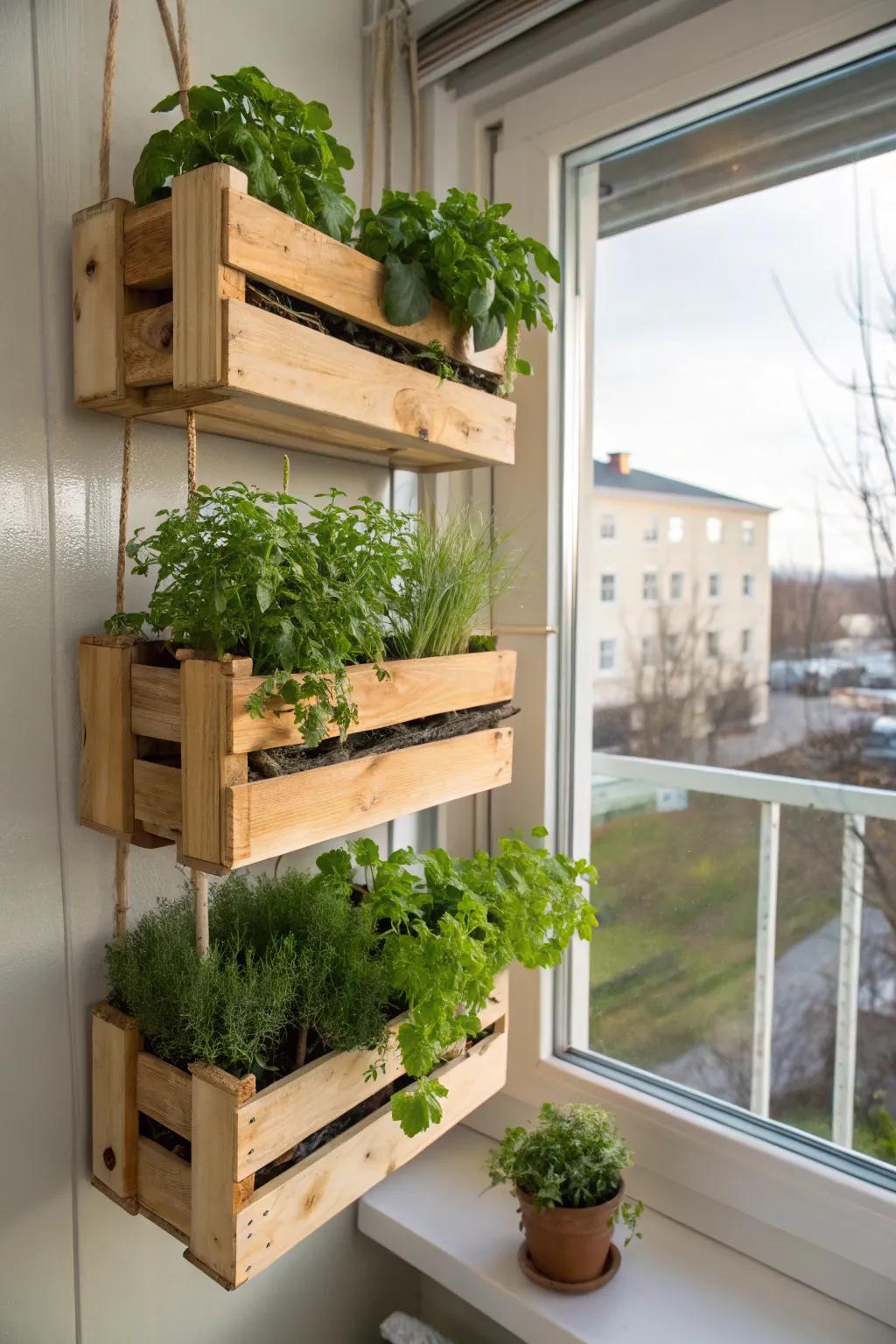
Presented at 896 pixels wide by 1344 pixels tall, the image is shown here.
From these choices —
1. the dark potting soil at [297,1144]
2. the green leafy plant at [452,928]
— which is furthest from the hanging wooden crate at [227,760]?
the dark potting soil at [297,1144]

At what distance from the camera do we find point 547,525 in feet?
4.58

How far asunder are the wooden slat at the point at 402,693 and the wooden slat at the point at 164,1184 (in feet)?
1.56

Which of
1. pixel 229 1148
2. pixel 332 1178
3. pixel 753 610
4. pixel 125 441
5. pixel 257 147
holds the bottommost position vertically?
pixel 332 1178

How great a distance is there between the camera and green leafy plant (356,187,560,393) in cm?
101

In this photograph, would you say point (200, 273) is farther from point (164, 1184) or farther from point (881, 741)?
point (881, 741)

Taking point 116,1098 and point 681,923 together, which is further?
point 681,923

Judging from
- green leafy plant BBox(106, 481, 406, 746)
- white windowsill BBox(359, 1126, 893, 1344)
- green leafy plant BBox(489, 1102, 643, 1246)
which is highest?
green leafy plant BBox(106, 481, 406, 746)

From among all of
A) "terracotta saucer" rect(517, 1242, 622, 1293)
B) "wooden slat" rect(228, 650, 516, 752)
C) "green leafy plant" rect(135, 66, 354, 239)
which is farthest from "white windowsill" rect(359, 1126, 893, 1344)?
"green leafy plant" rect(135, 66, 354, 239)

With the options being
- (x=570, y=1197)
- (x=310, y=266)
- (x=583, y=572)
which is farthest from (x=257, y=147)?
(x=570, y=1197)

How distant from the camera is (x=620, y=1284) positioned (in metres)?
1.21

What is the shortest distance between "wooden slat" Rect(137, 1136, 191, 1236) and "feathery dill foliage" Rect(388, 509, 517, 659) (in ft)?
2.00

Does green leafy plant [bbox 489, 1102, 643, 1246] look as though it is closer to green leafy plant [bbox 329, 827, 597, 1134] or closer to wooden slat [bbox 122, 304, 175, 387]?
green leafy plant [bbox 329, 827, 597, 1134]

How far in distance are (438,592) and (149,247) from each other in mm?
480

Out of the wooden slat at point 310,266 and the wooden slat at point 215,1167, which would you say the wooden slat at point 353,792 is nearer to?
the wooden slat at point 215,1167
